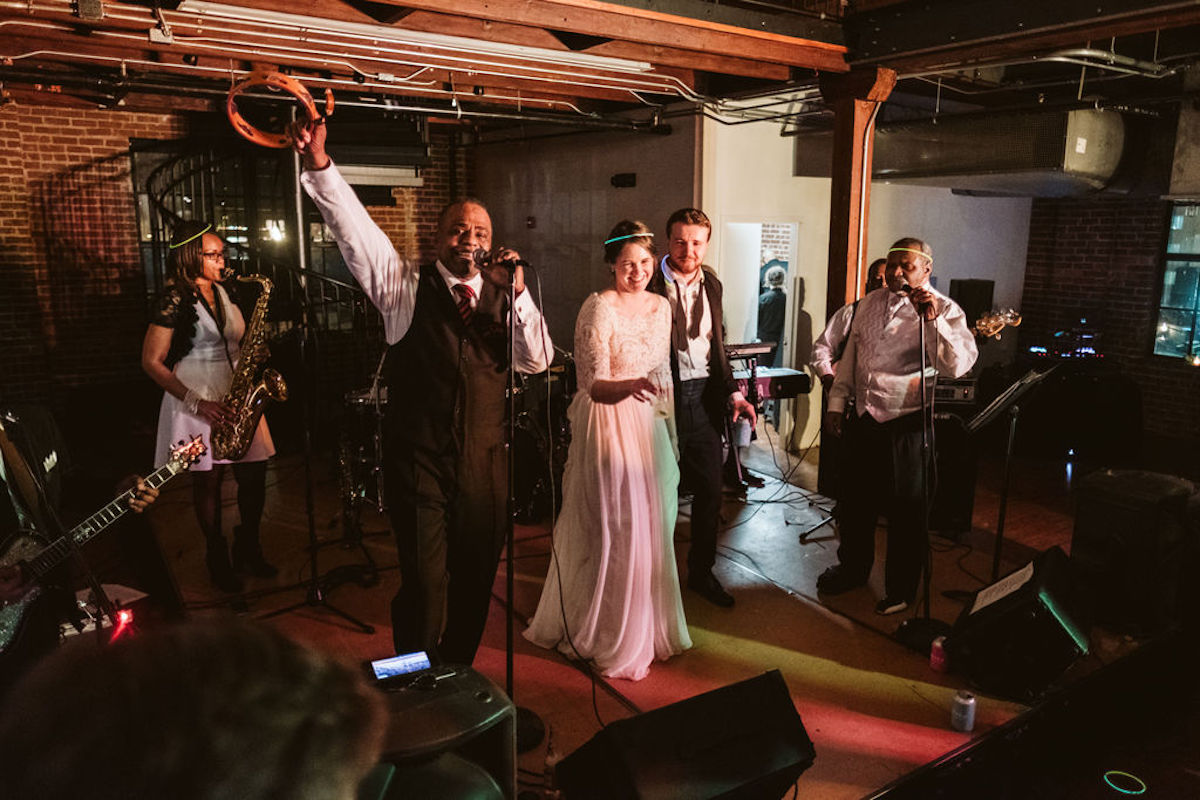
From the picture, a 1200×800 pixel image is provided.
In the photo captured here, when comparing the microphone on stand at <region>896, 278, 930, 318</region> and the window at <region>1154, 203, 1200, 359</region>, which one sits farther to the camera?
the window at <region>1154, 203, 1200, 359</region>

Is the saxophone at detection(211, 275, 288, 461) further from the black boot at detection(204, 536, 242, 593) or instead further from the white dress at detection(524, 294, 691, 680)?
the white dress at detection(524, 294, 691, 680)

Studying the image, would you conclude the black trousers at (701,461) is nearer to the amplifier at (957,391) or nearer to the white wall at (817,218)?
the amplifier at (957,391)

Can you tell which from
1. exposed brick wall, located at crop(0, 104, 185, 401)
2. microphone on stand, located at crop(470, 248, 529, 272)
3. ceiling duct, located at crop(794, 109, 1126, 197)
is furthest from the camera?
exposed brick wall, located at crop(0, 104, 185, 401)

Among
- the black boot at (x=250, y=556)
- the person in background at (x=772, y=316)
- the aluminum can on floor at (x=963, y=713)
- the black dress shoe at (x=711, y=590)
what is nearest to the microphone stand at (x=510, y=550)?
the black dress shoe at (x=711, y=590)

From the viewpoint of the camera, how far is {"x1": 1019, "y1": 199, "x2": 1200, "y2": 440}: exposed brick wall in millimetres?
8102

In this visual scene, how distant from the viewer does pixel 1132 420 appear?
7293 mm

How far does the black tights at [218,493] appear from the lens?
13.6 ft

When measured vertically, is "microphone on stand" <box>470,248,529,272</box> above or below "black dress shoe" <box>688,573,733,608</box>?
above

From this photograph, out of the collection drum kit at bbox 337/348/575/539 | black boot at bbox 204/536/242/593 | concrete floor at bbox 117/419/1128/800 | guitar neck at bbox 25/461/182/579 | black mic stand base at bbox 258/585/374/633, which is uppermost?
guitar neck at bbox 25/461/182/579

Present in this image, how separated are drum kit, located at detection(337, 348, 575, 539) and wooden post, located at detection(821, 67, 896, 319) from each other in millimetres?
1939

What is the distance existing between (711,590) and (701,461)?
0.72 m

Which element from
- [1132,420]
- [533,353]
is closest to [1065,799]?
[533,353]

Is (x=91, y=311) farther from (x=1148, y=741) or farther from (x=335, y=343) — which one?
(x=1148, y=741)

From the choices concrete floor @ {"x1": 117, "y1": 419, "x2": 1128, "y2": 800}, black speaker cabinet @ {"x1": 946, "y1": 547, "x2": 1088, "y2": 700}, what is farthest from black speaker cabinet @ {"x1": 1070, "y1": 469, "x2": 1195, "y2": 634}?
black speaker cabinet @ {"x1": 946, "y1": 547, "x2": 1088, "y2": 700}
